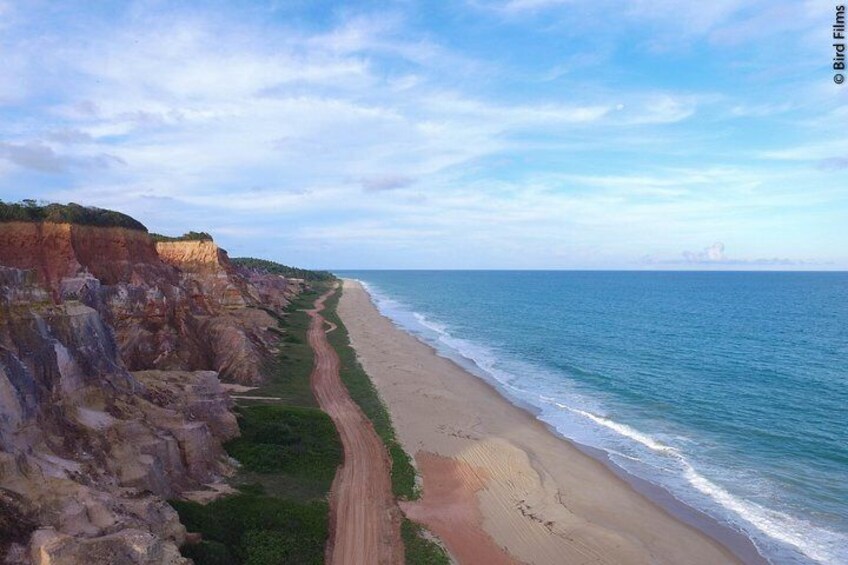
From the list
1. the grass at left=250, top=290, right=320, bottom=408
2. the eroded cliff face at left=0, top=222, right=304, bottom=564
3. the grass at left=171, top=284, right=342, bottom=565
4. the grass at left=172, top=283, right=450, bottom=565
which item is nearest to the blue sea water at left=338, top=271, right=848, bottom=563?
the grass at left=172, top=283, right=450, bottom=565

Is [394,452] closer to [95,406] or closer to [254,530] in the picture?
[254,530]

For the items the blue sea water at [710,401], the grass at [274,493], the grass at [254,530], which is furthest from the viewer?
the blue sea water at [710,401]

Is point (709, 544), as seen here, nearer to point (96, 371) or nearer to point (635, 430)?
point (635, 430)

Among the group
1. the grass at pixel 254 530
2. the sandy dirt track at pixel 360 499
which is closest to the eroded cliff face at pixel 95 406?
the grass at pixel 254 530

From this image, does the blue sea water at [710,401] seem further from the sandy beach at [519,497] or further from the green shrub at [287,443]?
the green shrub at [287,443]

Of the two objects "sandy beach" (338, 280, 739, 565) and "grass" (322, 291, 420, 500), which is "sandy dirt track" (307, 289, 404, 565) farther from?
"sandy beach" (338, 280, 739, 565)

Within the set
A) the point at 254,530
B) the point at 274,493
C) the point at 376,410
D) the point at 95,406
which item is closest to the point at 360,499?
the point at 274,493

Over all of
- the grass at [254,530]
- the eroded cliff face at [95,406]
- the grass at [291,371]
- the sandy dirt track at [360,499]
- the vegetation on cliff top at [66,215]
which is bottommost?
the sandy dirt track at [360,499]
